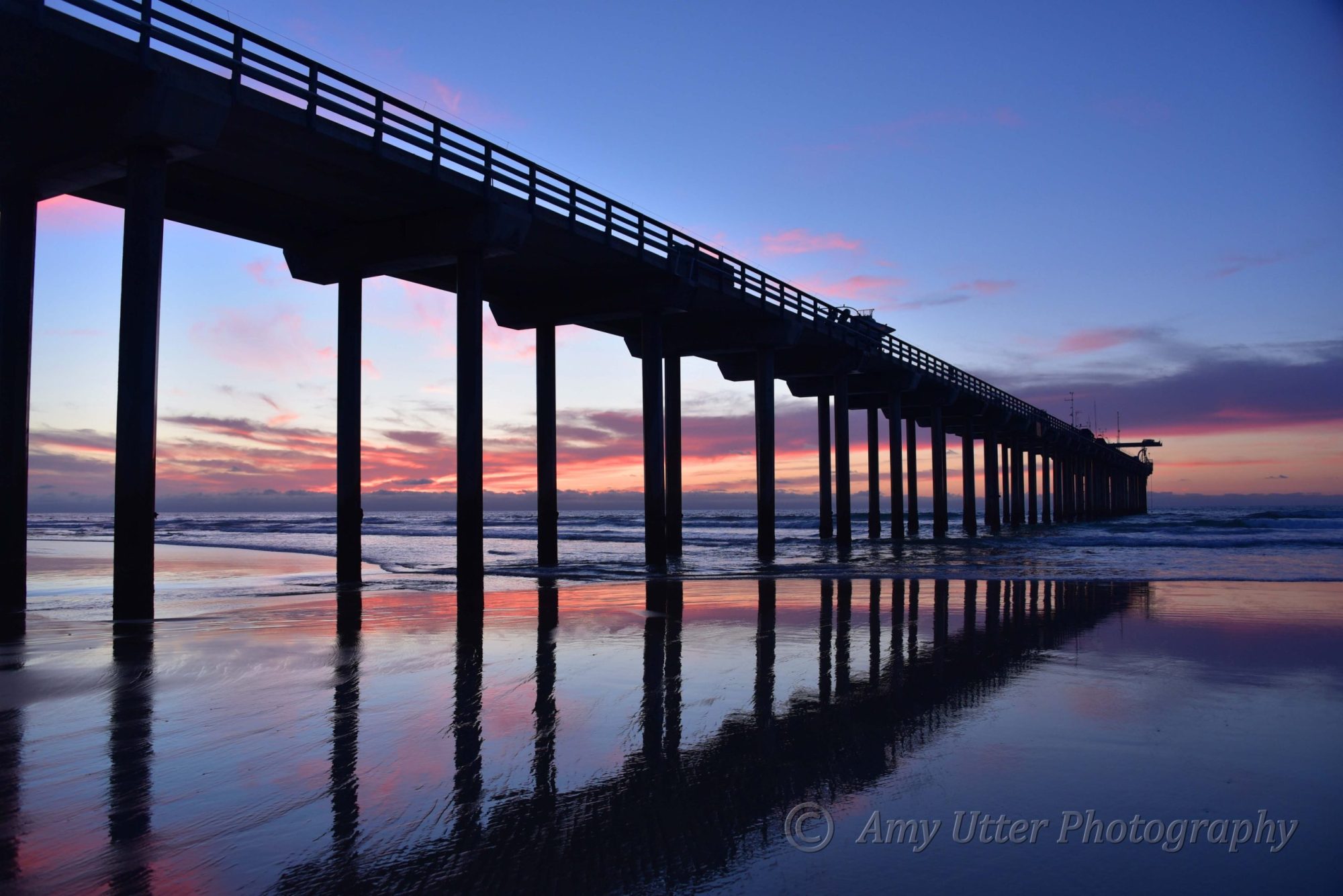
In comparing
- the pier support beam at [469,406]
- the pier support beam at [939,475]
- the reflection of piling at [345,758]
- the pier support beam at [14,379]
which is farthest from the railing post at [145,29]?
the pier support beam at [939,475]

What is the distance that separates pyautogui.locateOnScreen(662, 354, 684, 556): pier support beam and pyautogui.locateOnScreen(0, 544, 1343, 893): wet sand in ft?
57.5

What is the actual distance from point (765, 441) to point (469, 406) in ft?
40.2

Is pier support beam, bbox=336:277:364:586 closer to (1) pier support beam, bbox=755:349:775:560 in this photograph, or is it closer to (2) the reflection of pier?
(2) the reflection of pier

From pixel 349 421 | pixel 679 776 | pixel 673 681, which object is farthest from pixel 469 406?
pixel 679 776

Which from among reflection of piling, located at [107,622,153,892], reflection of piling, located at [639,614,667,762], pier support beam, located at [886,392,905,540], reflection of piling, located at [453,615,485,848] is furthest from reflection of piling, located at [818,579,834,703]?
pier support beam, located at [886,392,905,540]

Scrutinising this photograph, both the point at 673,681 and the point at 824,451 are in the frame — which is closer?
the point at 673,681

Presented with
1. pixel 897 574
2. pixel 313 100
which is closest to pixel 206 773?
pixel 313 100

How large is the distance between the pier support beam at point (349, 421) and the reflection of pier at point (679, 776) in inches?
368

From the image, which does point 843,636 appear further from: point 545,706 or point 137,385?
point 137,385

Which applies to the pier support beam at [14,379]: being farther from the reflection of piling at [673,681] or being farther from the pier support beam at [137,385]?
the reflection of piling at [673,681]

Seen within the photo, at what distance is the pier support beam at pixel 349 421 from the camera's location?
57.0ft

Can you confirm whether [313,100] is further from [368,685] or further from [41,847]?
[41,847]

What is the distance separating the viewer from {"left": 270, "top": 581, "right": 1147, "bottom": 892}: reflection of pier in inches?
131

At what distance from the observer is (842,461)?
1399 inches
